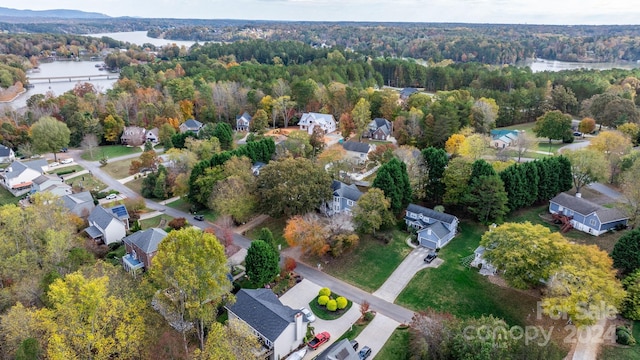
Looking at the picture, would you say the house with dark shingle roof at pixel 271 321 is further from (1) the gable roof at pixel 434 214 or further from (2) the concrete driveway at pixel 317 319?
(1) the gable roof at pixel 434 214

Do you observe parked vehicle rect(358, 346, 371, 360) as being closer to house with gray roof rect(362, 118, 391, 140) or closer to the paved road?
the paved road

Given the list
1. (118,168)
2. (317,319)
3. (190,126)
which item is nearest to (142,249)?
(317,319)

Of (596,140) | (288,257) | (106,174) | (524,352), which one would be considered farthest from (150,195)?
(596,140)

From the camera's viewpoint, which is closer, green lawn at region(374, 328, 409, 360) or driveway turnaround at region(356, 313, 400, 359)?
green lawn at region(374, 328, 409, 360)

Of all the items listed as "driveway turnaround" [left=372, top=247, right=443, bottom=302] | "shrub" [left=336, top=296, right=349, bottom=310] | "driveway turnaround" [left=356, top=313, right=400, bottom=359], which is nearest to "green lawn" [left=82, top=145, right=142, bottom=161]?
"shrub" [left=336, top=296, right=349, bottom=310]

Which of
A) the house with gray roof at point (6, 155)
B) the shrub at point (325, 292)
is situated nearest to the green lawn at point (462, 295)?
the shrub at point (325, 292)

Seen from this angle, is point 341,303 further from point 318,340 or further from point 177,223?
point 177,223
